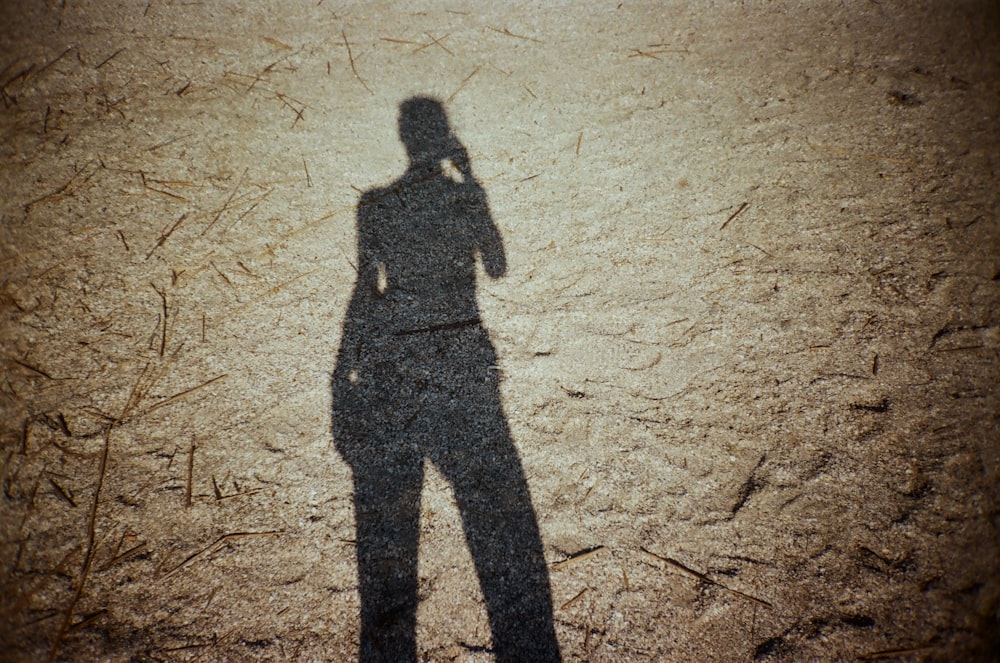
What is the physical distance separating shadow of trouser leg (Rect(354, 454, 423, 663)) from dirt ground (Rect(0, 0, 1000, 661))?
0.07 metres

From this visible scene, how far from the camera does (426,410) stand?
101 inches

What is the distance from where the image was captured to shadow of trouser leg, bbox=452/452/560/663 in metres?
2.01

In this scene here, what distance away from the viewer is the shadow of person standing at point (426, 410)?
208 centimetres

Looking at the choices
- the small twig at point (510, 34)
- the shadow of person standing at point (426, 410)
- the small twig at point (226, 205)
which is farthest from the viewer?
the small twig at point (510, 34)

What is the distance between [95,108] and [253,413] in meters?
2.88

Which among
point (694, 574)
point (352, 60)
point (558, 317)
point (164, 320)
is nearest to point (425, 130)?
point (352, 60)

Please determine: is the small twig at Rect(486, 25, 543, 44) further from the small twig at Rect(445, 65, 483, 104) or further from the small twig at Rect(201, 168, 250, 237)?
the small twig at Rect(201, 168, 250, 237)

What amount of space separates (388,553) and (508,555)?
556 millimetres

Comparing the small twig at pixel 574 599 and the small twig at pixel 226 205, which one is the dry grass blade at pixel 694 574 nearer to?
the small twig at pixel 574 599

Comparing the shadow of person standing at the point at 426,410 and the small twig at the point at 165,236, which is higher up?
the small twig at the point at 165,236

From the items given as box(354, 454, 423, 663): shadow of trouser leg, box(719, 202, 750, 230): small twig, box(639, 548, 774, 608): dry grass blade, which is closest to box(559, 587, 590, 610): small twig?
box(639, 548, 774, 608): dry grass blade

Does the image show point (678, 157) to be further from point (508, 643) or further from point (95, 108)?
point (95, 108)

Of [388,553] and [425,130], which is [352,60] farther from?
[388,553]

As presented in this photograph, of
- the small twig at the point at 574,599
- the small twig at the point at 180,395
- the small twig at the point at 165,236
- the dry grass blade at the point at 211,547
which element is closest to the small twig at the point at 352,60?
the small twig at the point at 165,236
